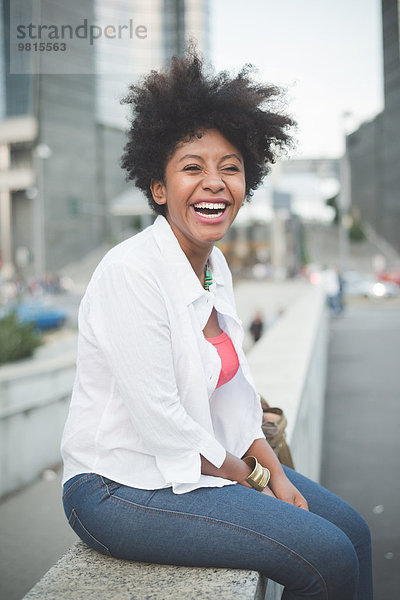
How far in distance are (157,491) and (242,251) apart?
66.0 m

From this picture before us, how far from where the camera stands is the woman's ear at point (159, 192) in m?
2.20

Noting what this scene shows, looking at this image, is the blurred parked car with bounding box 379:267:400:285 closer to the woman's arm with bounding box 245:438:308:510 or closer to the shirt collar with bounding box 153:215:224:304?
the woman's arm with bounding box 245:438:308:510

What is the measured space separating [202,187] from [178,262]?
27cm

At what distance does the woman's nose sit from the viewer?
2.05 meters

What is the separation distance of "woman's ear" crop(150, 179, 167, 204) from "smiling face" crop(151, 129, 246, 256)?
50mm

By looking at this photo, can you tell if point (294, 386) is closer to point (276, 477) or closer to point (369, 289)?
point (276, 477)

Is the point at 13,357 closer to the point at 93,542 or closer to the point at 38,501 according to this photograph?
the point at 38,501

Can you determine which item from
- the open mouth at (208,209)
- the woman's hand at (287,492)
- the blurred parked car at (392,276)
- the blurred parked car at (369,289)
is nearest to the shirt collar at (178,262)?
the open mouth at (208,209)

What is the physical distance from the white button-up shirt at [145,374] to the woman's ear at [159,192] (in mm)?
210

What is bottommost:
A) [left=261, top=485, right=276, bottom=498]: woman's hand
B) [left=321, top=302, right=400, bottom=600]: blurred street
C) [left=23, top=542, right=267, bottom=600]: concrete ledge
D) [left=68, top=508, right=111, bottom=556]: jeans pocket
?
[left=321, top=302, right=400, bottom=600]: blurred street

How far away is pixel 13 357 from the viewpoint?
794cm

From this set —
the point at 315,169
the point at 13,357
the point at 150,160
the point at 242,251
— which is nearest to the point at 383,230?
the point at 242,251

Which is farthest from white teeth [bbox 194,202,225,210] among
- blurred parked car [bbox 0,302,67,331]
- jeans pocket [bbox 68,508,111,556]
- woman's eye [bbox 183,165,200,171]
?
blurred parked car [bbox 0,302,67,331]

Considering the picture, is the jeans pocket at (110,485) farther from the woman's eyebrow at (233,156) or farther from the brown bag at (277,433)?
the woman's eyebrow at (233,156)
